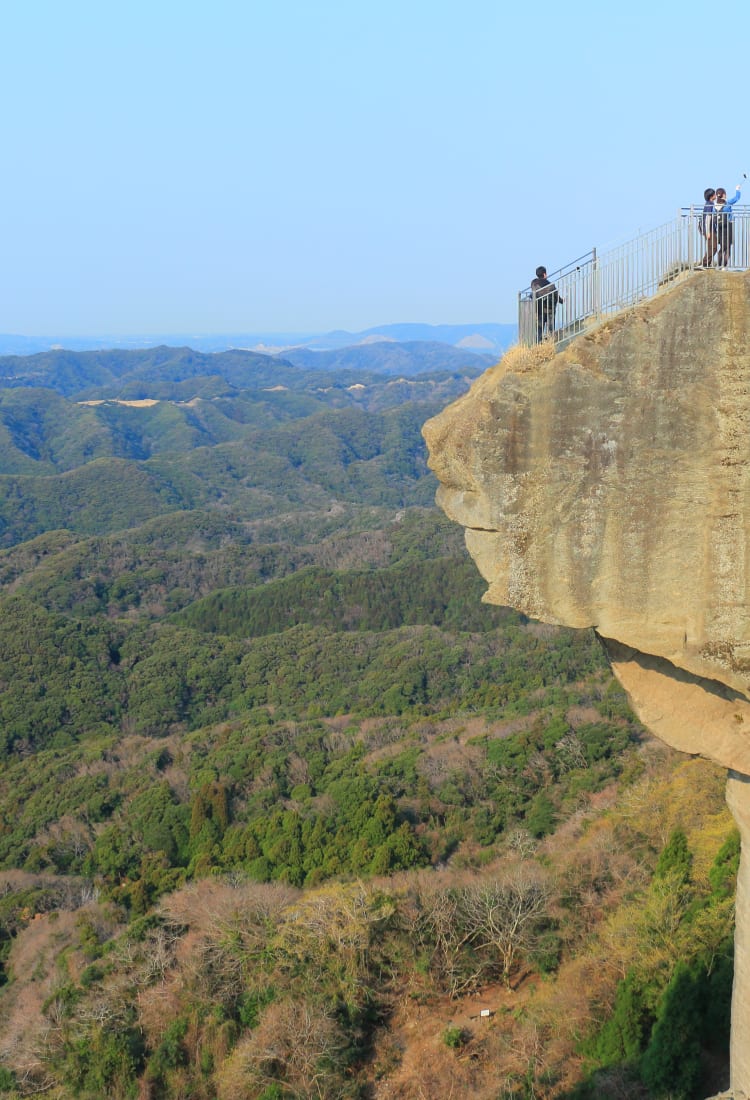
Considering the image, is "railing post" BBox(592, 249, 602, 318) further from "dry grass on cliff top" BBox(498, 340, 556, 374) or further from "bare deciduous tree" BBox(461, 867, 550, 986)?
"bare deciduous tree" BBox(461, 867, 550, 986)

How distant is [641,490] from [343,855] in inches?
823

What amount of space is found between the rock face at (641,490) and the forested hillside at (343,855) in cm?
669

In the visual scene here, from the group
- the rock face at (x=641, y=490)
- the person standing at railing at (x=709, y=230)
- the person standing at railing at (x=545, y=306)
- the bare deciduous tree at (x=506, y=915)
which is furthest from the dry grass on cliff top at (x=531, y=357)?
the bare deciduous tree at (x=506, y=915)

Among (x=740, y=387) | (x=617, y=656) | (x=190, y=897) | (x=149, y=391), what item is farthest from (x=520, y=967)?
(x=149, y=391)

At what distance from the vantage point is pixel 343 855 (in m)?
26.5

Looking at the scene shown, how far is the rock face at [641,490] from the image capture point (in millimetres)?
7547

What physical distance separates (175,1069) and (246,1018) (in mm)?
1475

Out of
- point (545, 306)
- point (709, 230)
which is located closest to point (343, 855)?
point (545, 306)

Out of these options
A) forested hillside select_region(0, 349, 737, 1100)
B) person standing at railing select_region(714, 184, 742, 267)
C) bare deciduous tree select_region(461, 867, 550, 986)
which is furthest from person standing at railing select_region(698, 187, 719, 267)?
bare deciduous tree select_region(461, 867, 550, 986)

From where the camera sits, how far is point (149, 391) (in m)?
192

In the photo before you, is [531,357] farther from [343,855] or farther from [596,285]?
[343,855]

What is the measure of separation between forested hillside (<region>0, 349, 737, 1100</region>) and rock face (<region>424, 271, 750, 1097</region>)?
6691mm

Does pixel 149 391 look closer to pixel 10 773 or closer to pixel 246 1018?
pixel 10 773

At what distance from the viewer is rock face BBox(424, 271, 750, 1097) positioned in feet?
24.8
